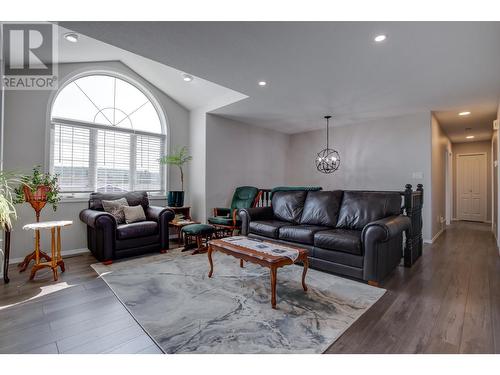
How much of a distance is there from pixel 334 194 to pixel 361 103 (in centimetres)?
175

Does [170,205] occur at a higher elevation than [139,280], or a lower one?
higher

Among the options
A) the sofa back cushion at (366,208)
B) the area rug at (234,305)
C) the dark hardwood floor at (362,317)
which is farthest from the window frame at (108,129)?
the sofa back cushion at (366,208)

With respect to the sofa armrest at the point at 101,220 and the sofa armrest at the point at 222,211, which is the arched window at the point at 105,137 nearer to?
the sofa armrest at the point at 101,220

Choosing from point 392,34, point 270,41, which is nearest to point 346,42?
point 392,34

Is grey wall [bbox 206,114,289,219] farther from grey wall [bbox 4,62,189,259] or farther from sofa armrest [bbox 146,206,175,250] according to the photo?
grey wall [bbox 4,62,189,259]

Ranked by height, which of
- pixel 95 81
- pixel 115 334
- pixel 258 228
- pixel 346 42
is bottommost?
pixel 115 334

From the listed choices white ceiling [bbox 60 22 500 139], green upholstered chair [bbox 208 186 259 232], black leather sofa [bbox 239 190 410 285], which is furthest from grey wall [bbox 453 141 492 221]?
green upholstered chair [bbox 208 186 259 232]

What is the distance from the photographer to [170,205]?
15.1ft

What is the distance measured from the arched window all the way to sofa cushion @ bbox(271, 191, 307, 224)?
2.43 meters

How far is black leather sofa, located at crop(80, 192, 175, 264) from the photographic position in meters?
3.24

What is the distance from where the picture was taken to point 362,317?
1.96 metres

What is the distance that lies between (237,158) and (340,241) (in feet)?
10.4

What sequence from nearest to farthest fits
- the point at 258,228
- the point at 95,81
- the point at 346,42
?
the point at 346,42, the point at 258,228, the point at 95,81
